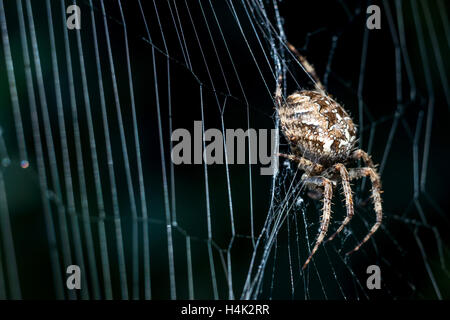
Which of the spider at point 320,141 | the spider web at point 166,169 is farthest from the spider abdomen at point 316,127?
the spider web at point 166,169

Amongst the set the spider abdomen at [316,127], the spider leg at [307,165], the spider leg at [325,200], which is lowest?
the spider leg at [325,200]

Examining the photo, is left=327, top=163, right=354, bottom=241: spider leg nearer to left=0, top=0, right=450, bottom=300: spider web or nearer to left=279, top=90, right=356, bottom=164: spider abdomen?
left=279, top=90, right=356, bottom=164: spider abdomen

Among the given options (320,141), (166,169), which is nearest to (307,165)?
(320,141)

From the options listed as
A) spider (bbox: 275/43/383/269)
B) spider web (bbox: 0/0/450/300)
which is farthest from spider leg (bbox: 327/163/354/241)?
spider web (bbox: 0/0/450/300)

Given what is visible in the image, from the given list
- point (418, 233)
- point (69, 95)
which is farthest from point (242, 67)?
point (418, 233)

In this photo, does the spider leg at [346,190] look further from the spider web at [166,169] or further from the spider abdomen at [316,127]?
the spider web at [166,169]

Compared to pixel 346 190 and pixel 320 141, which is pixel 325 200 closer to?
pixel 346 190

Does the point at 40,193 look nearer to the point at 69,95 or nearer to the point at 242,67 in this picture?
the point at 69,95
